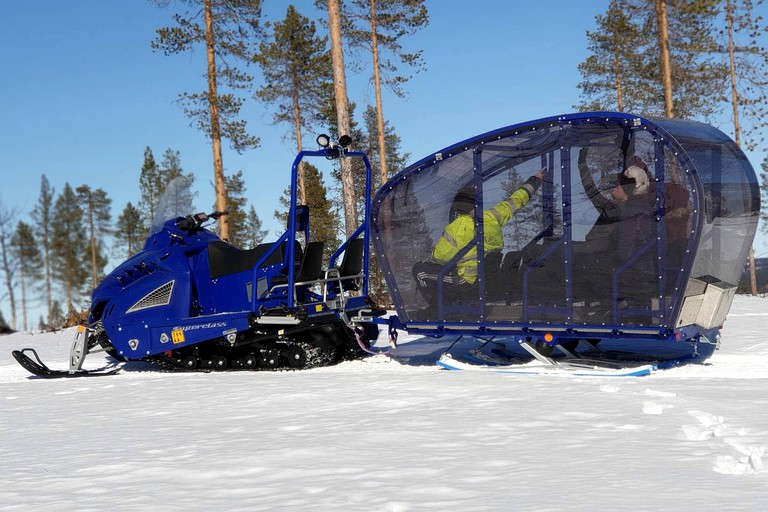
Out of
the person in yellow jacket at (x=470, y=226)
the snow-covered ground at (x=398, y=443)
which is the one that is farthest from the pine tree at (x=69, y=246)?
the person in yellow jacket at (x=470, y=226)

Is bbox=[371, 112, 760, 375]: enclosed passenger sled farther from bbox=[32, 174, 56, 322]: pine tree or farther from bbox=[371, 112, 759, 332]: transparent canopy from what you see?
bbox=[32, 174, 56, 322]: pine tree

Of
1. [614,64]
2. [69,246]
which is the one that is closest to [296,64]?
[614,64]

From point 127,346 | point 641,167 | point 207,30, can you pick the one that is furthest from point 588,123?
point 207,30

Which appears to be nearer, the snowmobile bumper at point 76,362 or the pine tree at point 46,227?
the snowmobile bumper at point 76,362

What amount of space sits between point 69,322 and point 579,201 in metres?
14.1

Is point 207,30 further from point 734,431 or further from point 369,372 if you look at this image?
point 734,431

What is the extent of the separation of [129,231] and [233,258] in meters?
38.8

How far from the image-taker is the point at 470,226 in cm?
748

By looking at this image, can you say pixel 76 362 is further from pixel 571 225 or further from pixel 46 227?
pixel 46 227

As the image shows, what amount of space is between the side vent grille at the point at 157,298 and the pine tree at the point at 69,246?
42969 millimetres

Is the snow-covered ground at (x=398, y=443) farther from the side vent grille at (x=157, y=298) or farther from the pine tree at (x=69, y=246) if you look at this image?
the pine tree at (x=69, y=246)

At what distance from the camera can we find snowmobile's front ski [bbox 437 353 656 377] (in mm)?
6961

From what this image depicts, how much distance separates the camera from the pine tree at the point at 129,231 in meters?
43.5

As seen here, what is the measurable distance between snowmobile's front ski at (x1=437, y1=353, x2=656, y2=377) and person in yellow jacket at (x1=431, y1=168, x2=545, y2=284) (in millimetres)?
846
